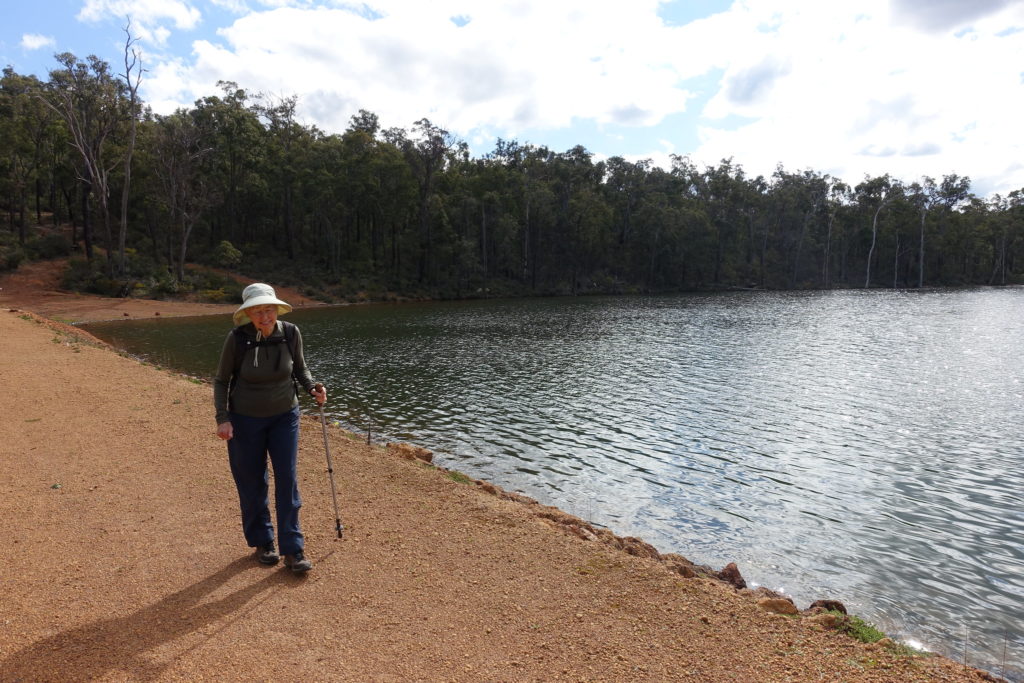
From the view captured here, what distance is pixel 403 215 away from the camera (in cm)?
6341

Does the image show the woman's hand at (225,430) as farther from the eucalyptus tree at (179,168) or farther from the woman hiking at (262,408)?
the eucalyptus tree at (179,168)

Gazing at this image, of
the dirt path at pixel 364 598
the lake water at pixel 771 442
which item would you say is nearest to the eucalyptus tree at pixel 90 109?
the lake water at pixel 771 442

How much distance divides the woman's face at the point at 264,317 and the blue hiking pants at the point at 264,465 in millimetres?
718

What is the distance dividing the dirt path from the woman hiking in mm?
434

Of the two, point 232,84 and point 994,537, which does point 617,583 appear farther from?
point 232,84

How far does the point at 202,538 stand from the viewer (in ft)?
18.1

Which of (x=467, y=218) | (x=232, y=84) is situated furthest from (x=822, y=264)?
(x=232, y=84)

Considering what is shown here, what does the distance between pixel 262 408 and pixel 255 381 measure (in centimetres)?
22

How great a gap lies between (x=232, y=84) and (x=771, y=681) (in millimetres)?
71475

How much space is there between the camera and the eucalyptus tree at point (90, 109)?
1654 inches

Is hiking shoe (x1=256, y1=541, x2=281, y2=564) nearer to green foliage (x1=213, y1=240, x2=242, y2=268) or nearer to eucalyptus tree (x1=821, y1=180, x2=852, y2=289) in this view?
green foliage (x1=213, y1=240, x2=242, y2=268)

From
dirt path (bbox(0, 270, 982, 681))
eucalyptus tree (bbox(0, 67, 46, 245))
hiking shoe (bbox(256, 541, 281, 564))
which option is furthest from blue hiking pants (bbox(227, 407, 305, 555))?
eucalyptus tree (bbox(0, 67, 46, 245))

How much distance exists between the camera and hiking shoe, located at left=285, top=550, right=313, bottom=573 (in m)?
4.84

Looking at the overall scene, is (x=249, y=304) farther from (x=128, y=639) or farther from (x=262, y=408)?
(x=128, y=639)
